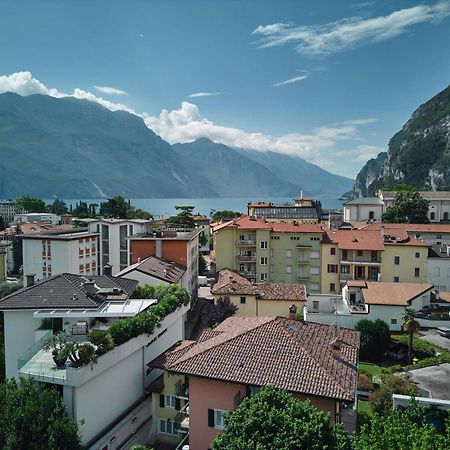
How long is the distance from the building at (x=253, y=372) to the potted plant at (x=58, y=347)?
4146 millimetres

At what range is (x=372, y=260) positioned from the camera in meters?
49.3

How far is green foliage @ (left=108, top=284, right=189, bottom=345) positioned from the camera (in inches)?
755

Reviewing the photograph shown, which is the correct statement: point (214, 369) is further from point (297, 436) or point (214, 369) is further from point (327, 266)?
point (327, 266)

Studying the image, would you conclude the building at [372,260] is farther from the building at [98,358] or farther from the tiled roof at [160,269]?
the building at [98,358]

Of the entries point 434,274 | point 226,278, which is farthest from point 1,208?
point 434,274

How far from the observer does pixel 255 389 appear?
16109mm

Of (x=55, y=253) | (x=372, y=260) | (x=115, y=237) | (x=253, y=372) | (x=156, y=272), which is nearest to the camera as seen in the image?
(x=253, y=372)


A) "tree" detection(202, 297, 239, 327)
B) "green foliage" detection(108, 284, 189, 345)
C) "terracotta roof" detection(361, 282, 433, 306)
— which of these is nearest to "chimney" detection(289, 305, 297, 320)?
"tree" detection(202, 297, 239, 327)

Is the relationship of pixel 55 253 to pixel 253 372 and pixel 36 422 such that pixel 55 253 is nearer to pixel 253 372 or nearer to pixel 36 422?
pixel 36 422

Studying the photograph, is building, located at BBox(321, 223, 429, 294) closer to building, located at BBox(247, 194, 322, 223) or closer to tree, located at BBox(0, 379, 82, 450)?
building, located at BBox(247, 194, 322, 223)

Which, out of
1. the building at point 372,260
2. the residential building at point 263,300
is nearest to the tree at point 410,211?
the building at point 372,260

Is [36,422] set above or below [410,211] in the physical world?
below

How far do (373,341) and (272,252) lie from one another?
63.9 ft

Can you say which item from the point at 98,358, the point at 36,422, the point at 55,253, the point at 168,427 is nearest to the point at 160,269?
the point at 168,427
